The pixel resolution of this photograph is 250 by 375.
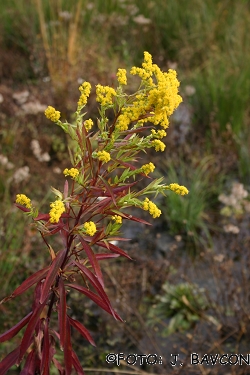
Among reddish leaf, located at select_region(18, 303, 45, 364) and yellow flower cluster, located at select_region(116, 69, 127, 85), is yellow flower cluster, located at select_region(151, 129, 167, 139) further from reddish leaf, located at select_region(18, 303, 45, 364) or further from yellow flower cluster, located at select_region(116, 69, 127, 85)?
reddish leaf, located at select_region(18, 303, 45, 364)

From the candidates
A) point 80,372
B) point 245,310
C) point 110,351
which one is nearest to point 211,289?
point 245,310

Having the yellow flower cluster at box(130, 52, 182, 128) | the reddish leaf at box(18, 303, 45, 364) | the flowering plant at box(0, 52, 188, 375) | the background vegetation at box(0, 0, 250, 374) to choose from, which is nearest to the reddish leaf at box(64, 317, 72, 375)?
the flowering plant at box(0, 52, 188, 375)

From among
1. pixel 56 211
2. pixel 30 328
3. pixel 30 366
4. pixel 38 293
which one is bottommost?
pixel 30 366

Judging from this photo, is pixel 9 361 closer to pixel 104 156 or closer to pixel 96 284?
pixel 96 284

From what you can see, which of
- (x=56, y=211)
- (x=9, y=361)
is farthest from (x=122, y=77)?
(x=9, y=361)

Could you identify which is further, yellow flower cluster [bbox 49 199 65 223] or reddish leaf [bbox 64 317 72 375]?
reddish leaf [bbox 64 317 72 375]

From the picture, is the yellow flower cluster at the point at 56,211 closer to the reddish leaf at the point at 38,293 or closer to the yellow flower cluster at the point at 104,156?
the yellow flower cluster at the point at 104,156

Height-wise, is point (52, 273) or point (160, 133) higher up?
point (160, 133)
